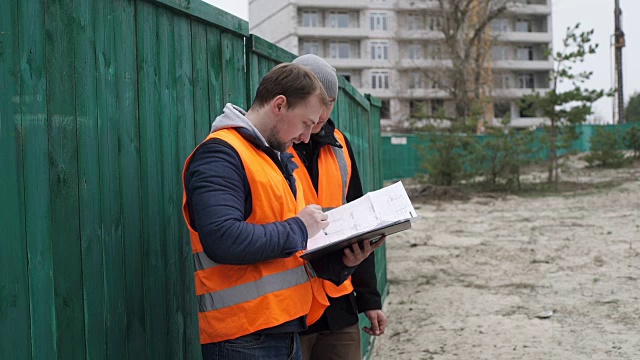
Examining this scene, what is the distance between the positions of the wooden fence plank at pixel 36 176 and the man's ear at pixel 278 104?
2.30 feet

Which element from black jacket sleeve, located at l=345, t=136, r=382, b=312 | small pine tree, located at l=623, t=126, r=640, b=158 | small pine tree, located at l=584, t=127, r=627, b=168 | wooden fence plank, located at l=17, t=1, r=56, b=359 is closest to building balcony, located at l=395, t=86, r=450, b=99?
small pine tree, located at l=623, t=126, r=640, b=158

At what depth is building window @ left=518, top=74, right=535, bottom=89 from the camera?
6350 cm

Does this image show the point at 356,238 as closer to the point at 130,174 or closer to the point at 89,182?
the point at 130,174

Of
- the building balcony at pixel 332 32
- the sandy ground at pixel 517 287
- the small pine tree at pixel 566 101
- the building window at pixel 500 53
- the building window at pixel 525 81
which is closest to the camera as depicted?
the sandy ground at pixel 517 287

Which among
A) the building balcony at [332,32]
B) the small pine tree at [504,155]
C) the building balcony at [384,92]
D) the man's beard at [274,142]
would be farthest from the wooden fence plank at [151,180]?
the building balcony at [332,32]

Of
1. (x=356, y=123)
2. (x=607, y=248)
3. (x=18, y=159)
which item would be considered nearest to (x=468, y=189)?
(x=607, y=248)

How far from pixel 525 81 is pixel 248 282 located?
64970 mm

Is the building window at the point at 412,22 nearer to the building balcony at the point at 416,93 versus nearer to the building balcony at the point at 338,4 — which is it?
the building balcony at the point at 338,4

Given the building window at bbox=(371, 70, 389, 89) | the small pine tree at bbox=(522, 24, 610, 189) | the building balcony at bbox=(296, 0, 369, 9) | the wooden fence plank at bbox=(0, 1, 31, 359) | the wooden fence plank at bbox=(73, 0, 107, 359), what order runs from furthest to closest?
1. the building window at bbox=(371, 70, 389, 89)
2. the building balcony at bbox=(296, 0, 369, 9)
3. the small pine tree at bbox=(522, 24, 610, 189)
4. the wooden fence plank at bbox=(73, 0, 107, 359)
5. the wooden fence plank at bbox=(0, 1, 31, 359)

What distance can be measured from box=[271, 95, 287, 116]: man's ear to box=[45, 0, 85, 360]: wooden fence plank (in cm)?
61

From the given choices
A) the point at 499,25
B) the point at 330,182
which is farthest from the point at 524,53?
the point at 330,182

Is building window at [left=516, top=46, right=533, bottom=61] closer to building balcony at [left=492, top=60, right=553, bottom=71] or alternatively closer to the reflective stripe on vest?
building balcony at [left=492, top=60, right=553, bottom=71]

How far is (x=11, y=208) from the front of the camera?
5.11 ft

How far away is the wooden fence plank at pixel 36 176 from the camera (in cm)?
160
